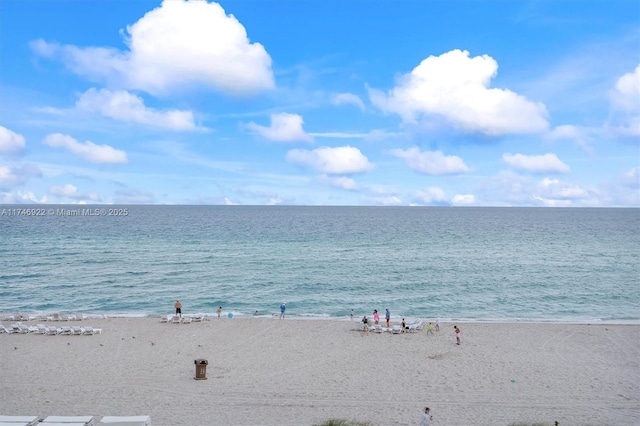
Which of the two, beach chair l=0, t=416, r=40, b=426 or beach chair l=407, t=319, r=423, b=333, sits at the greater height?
beach chair l=0, t=416, r=40, b=426

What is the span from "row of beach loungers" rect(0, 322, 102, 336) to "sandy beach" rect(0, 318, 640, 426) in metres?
0.54

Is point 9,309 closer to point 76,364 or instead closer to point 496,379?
point 76,364

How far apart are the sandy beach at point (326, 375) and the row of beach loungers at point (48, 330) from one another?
54cm

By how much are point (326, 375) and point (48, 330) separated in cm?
1679

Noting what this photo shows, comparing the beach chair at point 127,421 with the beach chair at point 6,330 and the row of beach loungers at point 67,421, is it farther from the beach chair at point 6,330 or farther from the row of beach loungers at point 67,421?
the beach chair at point 6,330

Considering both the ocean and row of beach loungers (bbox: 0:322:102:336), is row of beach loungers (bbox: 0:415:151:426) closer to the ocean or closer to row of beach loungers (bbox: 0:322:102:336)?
row of beach loungers (bbox: 0:322:102:336)

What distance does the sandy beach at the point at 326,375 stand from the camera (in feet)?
48.5

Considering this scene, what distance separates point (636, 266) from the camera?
54.1m

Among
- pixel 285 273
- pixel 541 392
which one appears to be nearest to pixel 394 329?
pixel 541 392

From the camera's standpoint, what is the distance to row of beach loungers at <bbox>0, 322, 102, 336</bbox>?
2481cm

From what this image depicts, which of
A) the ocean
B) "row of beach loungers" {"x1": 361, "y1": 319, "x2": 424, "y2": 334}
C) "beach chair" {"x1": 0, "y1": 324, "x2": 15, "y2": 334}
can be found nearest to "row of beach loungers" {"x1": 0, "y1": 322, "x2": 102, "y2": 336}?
"beach chair" {"x1": 0, "y1": 324, "x2": 15, "y2": 334}

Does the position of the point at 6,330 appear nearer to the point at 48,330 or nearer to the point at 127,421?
the point at 48,330

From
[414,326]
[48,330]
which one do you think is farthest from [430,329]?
[48,330]

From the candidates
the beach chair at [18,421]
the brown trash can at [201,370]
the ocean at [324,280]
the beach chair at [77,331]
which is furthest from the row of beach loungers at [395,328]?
the beach chair at [18,421]
